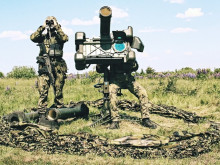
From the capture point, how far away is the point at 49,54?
7.74 metres

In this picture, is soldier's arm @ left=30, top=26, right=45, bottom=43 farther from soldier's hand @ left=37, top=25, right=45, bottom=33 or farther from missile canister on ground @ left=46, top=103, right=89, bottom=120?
missile canister on ground @ left=46, top=103, right=89, bottom=120

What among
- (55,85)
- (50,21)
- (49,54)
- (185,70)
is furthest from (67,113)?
(185,70)

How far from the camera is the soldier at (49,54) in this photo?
7.80m

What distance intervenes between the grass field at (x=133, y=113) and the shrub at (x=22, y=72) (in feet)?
16.7

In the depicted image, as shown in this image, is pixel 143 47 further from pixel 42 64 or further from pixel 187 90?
pixel 187 90

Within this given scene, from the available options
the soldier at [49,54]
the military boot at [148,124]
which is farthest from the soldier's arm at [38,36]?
the military boot at [148,124]

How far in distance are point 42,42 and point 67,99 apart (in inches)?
149

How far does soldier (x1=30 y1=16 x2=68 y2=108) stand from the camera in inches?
307

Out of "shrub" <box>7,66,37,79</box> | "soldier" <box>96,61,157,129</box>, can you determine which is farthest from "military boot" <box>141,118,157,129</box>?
"shrub" <box>7,66,37,79</box>

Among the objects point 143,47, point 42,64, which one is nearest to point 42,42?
point 42,64

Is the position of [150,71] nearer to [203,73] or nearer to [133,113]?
[203,73]

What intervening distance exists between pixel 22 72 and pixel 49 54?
14861 millimetres

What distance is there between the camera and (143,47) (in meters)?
6.88

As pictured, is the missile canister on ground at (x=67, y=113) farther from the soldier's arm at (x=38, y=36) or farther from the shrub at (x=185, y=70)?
the shrub at (x=185, y=70)
